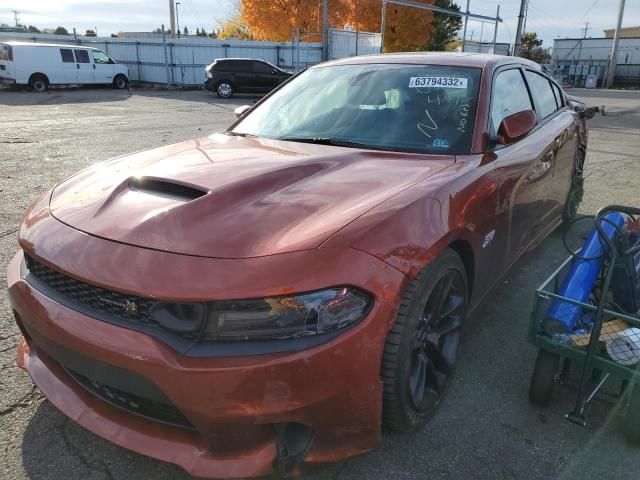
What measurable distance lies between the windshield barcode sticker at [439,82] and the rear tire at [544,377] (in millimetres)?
1563

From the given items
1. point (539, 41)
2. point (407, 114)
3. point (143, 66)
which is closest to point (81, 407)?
point (407, 114)

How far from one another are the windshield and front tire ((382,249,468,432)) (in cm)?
81

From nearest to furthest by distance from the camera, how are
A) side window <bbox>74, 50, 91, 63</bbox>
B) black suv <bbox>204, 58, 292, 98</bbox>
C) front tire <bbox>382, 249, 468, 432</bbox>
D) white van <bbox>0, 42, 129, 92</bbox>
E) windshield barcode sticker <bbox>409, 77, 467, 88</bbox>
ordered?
1. front tire <bbox>382, 249, 468, 432</bbox>
2. windshield barcode sticker <bbox>409, 77, 467, 88</bbox>
3. white van <bbox>0, 42, 129, 92</bbox>
4. black suv <bbox>204, 58, 292, 98</bbox>
5. side window <bbox>74, 50, 91, 63</bbox>

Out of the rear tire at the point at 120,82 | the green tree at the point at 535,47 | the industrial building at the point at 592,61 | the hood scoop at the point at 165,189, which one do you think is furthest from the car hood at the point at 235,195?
the green tree at the point at 535,47

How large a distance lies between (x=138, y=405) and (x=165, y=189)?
888 millimetres

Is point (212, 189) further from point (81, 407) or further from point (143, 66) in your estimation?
point (143, 66)

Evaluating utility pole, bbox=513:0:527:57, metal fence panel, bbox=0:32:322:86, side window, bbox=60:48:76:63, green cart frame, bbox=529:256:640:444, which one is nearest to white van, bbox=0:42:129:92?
side window, bbox=60:48:76:63

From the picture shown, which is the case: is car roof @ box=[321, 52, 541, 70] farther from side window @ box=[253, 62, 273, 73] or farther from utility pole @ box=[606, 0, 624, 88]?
utility pole @ box=[606, 0, 624, 88]

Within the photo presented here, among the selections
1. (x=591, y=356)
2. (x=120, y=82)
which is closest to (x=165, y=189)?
(x=591, y=356)

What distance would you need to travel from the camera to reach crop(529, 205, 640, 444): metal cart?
7.06ft

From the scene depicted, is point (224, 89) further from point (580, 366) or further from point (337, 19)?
point (580, 366)

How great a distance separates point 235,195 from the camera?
6.85 ft

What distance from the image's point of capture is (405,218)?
6.39ft

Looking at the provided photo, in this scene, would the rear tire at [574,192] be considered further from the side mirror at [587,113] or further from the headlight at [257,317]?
the headlight at [257,317]
